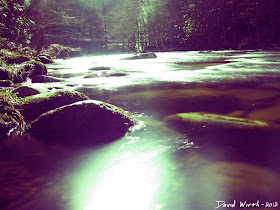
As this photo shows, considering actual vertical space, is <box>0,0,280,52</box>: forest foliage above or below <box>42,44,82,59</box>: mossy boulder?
above

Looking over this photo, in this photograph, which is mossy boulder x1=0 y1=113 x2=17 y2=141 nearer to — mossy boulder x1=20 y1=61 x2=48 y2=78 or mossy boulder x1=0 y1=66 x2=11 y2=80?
mossy boulder x1=0 y1=66 x2=11 y2=80

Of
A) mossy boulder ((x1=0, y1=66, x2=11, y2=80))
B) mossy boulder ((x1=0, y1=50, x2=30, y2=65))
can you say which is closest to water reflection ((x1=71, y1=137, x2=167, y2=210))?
mossy boulder ((x1=0, y1=66, x2=11, y2=80))

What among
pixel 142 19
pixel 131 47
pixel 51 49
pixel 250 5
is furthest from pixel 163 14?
pixel 51 49

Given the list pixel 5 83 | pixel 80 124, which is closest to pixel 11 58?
pixel 5 83

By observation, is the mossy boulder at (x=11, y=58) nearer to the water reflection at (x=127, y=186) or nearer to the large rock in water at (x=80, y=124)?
the large rock in water at (x=80, y=124)

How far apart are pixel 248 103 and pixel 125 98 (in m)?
3.60

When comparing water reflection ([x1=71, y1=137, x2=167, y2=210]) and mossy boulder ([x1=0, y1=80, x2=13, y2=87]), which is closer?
water reflection ([x1=71, y1=137, x2=167, y2=210])

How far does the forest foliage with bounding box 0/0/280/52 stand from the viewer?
36750mm

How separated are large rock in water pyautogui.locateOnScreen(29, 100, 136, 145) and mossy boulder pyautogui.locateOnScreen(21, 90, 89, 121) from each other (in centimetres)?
114

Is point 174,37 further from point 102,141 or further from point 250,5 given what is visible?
point 102,141

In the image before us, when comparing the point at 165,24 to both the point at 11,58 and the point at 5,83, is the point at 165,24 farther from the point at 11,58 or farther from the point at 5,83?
the point at 5,83

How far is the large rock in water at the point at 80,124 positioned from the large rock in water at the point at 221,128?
47.3 inches

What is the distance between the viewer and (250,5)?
40188 mm

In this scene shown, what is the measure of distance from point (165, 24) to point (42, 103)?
55288 mm
